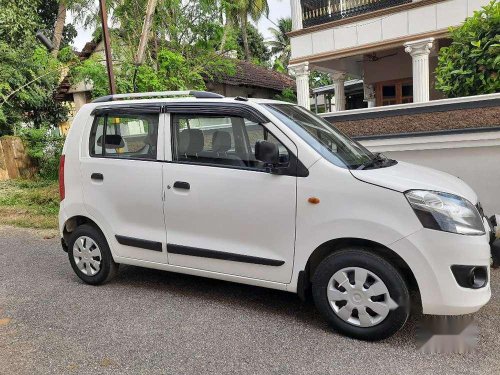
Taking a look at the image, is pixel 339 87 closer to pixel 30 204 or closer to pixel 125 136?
pixel 30 204

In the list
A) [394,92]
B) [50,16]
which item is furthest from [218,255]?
[50,16]

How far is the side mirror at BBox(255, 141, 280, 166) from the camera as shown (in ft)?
11.3

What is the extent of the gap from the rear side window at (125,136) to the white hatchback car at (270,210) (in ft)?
0.05

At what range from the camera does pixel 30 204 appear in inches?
377

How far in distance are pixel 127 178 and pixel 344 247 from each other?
218cm

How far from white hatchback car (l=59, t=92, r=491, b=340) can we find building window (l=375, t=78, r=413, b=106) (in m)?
12.2

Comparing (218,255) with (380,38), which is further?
(380,38)

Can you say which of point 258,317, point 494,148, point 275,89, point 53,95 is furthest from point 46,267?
point 275,89

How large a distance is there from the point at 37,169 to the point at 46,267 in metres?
8.04

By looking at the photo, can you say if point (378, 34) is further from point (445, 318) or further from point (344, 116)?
point (445, 318)

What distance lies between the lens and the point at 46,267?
5605 millimetres

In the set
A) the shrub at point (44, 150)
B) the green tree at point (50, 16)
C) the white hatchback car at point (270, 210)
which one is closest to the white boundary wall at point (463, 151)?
the white hatchback car at point (270, 210)

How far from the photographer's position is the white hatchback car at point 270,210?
3137 mm

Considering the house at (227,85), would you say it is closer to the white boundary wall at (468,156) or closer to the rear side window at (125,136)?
the white boundary wall at (468,156)
